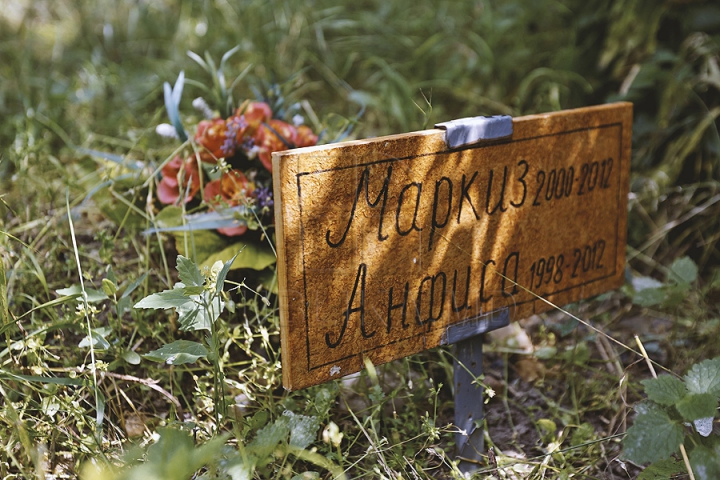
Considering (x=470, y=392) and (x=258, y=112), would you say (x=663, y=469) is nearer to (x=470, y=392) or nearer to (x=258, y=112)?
(x=470, y=392)

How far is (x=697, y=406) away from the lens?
105 centimetres

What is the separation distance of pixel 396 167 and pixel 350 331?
0.92 ft

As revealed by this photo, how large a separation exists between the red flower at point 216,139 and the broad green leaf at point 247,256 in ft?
0.70

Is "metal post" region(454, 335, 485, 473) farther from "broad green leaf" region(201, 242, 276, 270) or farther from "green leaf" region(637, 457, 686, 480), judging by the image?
"broad green leaf" region(201, 242, 276, 270)

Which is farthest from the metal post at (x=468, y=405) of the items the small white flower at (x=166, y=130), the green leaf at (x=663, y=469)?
the small white flower at (x=166, y=130)

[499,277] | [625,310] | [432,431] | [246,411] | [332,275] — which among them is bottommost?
[625,310]

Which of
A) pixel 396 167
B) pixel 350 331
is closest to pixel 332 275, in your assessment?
pixel 350 331

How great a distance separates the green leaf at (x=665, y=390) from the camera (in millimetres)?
1083

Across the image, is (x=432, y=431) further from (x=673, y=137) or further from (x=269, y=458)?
(x=673, y=137)

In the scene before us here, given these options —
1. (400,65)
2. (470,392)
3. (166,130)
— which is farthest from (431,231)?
(400,65)

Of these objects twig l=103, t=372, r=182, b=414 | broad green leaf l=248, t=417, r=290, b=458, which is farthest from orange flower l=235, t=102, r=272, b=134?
broad green leaf l=248, t=417, r=290, b=458

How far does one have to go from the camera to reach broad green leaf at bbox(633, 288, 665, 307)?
150 cm

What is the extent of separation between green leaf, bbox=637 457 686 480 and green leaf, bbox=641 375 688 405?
0.10m

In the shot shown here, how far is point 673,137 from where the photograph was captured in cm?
209
